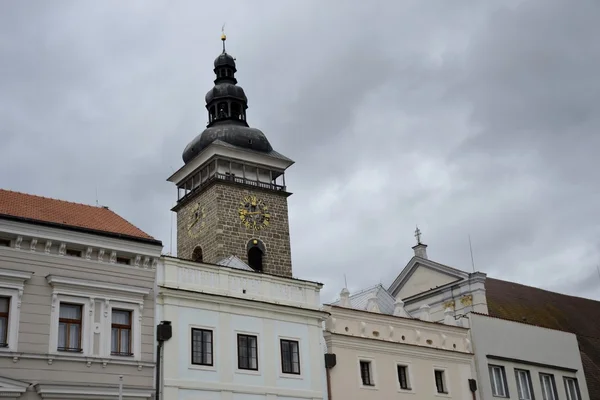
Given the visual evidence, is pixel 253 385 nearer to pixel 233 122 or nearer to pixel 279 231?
pixel 279 231

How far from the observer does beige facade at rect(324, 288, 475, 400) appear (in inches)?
1357

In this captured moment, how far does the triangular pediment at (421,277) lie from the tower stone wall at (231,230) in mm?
6977

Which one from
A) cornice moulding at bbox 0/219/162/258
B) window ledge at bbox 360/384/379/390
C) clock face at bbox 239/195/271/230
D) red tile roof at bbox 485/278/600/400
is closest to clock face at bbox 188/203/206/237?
clock face at bbox 239/195/271/230

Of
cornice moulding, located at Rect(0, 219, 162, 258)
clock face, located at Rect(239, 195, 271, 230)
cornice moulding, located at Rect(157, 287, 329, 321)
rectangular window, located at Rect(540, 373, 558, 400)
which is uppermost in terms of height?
clock face, located at Rect(239, 195, 271, 230)

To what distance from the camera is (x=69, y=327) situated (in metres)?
26.9

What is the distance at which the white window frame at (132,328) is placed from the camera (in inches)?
1073

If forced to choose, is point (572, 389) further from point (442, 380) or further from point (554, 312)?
point (442, 380)

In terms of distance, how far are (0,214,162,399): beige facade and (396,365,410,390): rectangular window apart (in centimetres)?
1243

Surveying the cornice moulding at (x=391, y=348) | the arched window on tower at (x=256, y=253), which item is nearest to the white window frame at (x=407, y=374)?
the cornice moulding at (x=391, y=348)

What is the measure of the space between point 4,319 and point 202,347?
6.97 m

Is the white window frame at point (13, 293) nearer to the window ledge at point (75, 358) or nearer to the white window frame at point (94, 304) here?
the window ledge at point (75, 358)

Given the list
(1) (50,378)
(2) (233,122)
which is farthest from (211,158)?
(1) (50,378)

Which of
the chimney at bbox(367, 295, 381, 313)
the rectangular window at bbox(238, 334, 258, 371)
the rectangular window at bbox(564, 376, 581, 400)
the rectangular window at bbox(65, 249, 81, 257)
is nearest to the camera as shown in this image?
the rectangular window at bbox(65, 249, 81, 257)

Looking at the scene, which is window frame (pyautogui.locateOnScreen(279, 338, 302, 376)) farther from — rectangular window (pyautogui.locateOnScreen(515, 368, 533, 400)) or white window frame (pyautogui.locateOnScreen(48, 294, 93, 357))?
rectangular window (pyautogui.locateOnScreen(515, 368, 533, 400))
